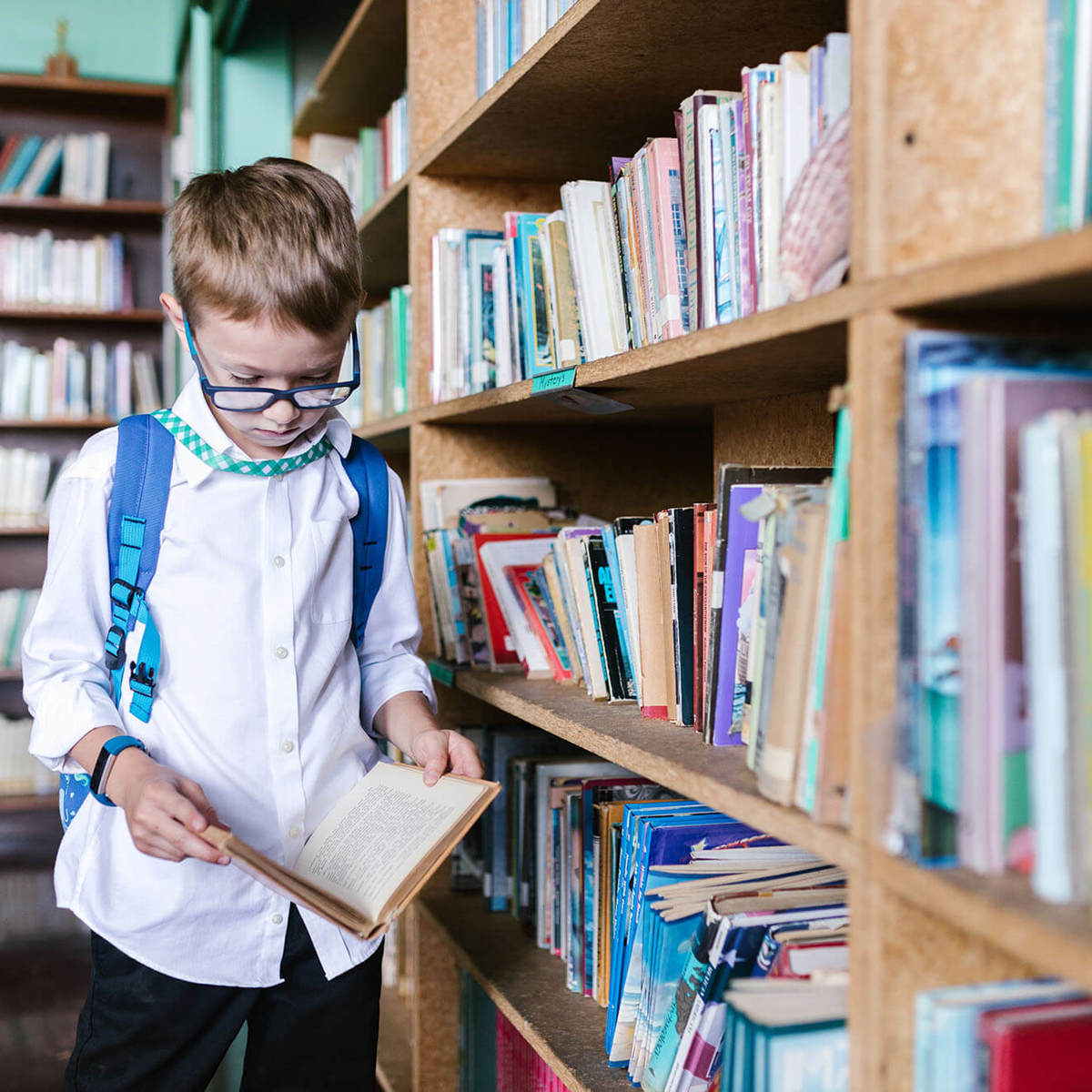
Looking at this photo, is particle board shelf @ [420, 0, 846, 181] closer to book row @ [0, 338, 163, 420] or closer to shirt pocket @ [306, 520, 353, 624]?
shirt pocket @ [306, 520, 353, 624]

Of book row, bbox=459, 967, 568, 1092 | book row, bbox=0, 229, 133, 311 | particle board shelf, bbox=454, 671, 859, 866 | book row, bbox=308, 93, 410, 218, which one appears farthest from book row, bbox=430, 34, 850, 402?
book row, bbox=0, 229, 133, 311

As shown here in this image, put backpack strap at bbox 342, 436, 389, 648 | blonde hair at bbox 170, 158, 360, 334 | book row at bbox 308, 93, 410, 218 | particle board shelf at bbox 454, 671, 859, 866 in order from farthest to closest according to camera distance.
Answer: book row at bbox 308, 93, 410, 218 → backpack strap at bbox 342, 436, 389, 648 → blonde hair at bbox 170, 158, 360, 334 → particle board shelf at bbox 454, 671, 859, 866

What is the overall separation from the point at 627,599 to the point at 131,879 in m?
0.63

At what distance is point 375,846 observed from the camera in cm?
113

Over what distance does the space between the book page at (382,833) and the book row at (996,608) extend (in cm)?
51

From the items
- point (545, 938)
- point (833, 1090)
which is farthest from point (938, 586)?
point (545, 938)

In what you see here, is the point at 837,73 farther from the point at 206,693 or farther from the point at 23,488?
the point at 23,488

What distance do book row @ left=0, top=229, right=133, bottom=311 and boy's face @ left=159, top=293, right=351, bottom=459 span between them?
341cm

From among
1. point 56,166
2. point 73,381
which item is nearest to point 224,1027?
point 73,381

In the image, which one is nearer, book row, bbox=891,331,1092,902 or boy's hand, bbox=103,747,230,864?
book row, bbox=891,331,1092,902

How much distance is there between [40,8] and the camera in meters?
4.31

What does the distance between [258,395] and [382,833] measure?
1.56ft

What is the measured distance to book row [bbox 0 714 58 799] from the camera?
4.12 meters

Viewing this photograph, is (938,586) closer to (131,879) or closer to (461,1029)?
(131,879)
